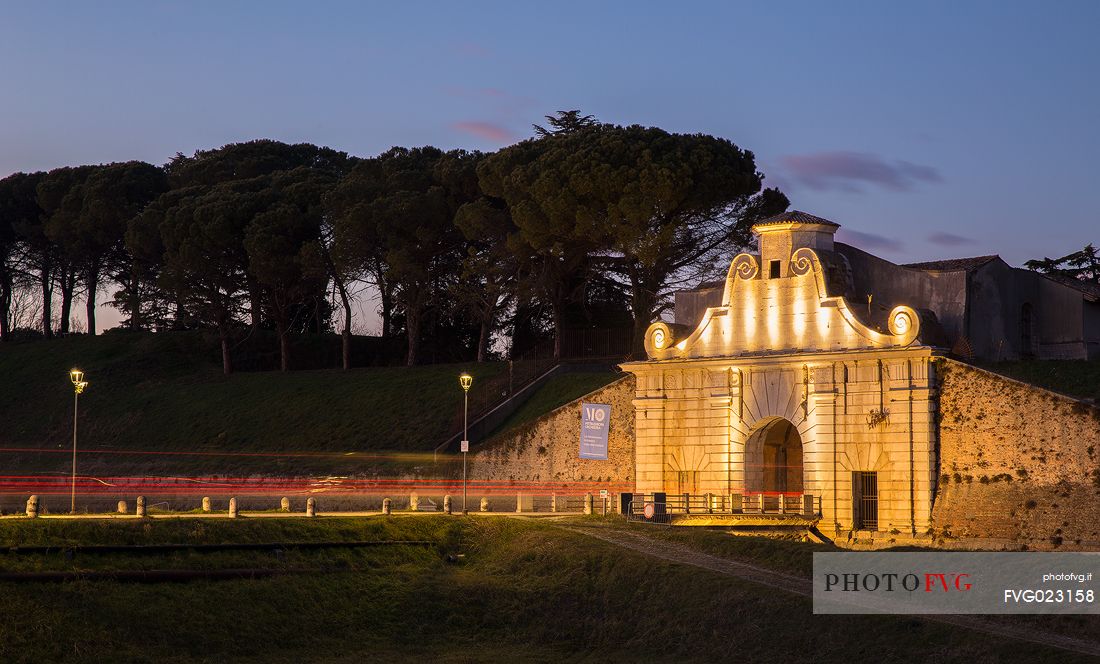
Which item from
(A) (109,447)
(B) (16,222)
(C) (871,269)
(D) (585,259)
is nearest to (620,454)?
(C) (871,269)

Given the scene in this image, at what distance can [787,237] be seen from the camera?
42.9 meters

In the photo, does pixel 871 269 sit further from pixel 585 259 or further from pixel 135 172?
pixel 135 172

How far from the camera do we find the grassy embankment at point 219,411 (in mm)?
58000

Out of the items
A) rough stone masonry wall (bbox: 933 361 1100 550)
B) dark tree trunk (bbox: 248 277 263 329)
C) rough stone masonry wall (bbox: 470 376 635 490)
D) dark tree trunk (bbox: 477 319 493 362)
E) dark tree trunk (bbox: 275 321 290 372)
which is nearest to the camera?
rough stone masonry wall (bbox: 933 361 1100 550)

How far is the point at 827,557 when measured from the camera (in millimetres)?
31406

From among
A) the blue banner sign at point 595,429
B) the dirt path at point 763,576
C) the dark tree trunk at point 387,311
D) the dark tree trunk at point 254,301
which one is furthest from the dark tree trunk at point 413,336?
the dirt path at point 763,576

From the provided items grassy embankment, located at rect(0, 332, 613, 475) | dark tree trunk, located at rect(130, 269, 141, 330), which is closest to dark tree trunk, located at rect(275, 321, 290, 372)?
grassy embankment, located at rect(0, 332, 613, 475)

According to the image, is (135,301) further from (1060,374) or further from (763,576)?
(763,576)

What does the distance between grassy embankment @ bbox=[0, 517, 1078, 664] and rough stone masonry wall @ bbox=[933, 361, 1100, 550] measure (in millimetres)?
10414

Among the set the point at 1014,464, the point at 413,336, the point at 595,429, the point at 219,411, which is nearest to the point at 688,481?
the point at 595,429

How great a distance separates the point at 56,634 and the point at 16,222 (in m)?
67.0

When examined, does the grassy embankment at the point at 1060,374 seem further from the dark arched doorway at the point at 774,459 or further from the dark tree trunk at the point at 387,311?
the dark tree trunk at the point at 387,311

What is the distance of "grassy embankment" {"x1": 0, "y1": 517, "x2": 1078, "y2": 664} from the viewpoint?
88.0ft

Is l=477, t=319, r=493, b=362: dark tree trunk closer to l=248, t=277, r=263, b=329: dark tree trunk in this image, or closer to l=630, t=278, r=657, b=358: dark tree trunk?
l=630, t=278, r=657, b=358: dark tree trunk
